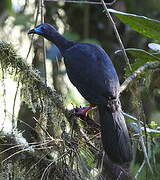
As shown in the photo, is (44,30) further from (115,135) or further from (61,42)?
(115,135)

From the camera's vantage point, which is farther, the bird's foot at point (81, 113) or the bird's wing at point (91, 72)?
the bird's wing at point (91, 72)

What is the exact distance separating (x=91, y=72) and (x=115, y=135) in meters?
0.59

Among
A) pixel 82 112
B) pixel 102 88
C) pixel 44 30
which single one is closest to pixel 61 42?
pixel 44 30

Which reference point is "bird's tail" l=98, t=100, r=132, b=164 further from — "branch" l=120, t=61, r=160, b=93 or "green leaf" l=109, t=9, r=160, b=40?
"green leaf" l=109, t=9, r=160, b=40

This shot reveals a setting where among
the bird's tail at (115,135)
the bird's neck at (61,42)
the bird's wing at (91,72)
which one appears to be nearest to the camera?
the bird's tail at (115,135)

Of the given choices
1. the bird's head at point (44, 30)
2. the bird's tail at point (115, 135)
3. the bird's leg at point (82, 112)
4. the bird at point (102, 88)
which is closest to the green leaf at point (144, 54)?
the bird at point (102, 88)

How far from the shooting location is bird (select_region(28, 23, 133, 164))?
283 centimetres

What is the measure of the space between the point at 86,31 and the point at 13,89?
43.6 inches

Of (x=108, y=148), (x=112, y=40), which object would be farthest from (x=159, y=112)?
(x=108, y=148)

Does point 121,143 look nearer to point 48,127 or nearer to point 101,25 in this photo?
point 48,127

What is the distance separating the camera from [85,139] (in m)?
2.75

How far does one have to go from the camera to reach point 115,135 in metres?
2.93

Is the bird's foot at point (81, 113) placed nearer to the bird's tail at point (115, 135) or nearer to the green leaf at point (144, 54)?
the bird's tail at point (115, 135)

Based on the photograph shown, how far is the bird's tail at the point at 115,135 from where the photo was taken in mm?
2787
